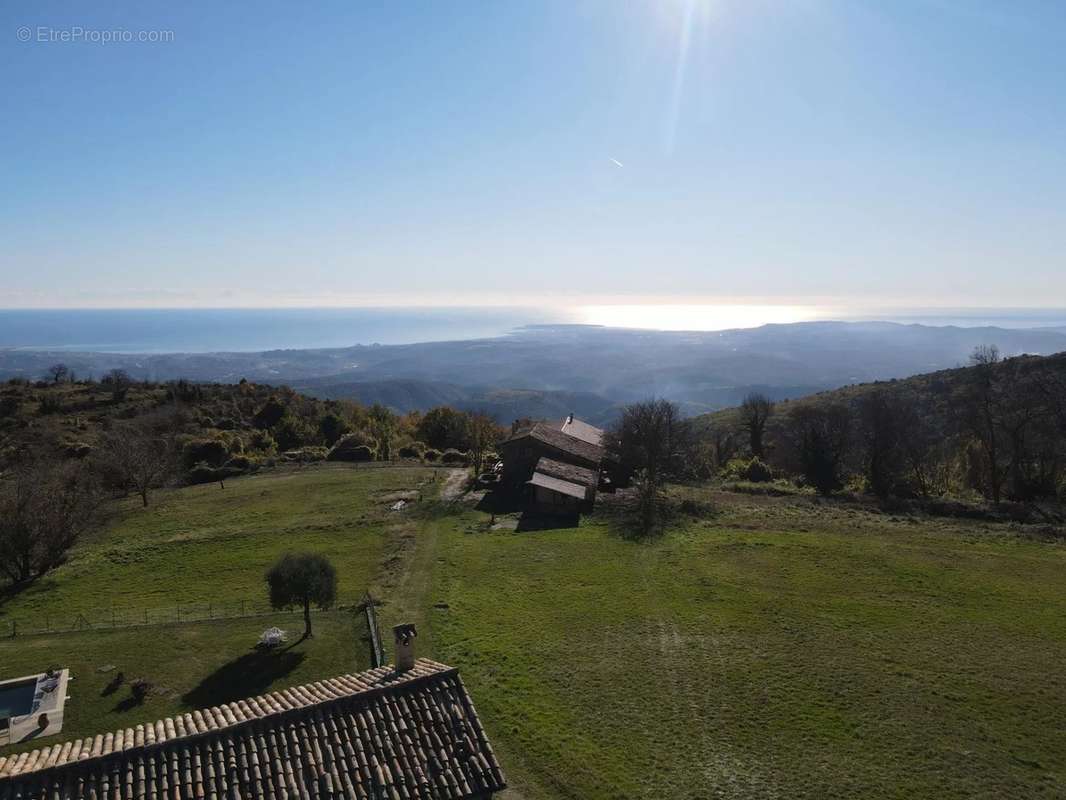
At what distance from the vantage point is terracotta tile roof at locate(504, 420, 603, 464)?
51750mm

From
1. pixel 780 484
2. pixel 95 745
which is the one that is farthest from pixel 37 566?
pixel 780 484

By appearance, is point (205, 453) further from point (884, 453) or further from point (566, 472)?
point (884, 453)

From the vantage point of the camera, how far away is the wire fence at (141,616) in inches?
1029

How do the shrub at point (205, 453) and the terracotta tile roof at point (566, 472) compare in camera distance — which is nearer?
the terracotta tile roof at point (566, 472)

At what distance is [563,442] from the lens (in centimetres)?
5325

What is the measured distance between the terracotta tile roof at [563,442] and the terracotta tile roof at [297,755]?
3697 centimetres

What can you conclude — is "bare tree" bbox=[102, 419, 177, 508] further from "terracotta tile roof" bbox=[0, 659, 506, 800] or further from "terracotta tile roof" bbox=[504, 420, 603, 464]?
"terracotta tile roof" bbox=[0, 659, 506, 800]

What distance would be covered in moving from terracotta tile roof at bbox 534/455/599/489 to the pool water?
32.6 meters

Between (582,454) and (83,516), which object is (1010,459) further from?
(83,516)

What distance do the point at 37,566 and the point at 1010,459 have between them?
7187 cm

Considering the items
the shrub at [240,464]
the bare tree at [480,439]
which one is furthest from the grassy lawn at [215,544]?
the shrub at [240,464]

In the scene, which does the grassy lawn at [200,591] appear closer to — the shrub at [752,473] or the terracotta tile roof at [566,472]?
the terracotta tile roof at [566,472]

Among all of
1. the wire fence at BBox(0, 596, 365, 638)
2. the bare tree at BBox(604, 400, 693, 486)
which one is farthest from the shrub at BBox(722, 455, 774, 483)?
the wire fence at BBox(0, 596, 365, 638)

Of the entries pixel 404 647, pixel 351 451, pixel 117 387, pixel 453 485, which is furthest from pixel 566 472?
pixel 117 387
